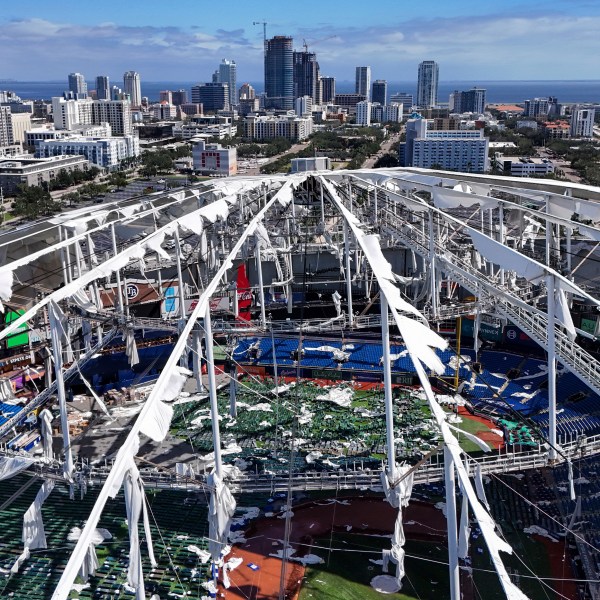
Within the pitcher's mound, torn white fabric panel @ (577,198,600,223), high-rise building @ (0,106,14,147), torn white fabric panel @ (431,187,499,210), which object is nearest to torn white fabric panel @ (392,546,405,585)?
the pitcher's mound

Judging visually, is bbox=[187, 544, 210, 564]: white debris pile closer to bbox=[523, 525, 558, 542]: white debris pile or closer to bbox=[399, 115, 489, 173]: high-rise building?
bbox=[523, 525, 558, 542]: white debris pile

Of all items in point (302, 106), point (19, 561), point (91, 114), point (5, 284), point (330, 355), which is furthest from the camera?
point (302, 106)

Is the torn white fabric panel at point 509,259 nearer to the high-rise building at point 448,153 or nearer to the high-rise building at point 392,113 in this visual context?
the high-rise building at point 448,153

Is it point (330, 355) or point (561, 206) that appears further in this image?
point (330, 355)

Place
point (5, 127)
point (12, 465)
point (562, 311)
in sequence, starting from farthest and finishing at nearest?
point (5, 127) → point (562, 311) → point (12, 465)

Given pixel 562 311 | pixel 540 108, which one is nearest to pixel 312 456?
pixel 562 311

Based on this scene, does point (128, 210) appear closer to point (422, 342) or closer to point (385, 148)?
point (422, 342)
